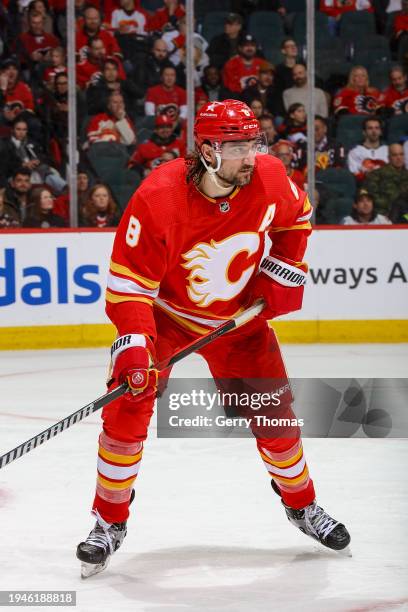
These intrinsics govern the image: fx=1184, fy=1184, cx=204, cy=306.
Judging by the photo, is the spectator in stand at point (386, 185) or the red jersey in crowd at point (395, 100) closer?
the spectator in stand at point (386, 185)

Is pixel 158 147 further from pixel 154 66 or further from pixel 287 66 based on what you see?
pixel 287 66

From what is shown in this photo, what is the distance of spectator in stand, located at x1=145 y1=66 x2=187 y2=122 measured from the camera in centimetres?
745

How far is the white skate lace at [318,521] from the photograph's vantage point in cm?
316

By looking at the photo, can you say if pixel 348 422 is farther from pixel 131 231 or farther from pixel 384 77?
pixel 384 77

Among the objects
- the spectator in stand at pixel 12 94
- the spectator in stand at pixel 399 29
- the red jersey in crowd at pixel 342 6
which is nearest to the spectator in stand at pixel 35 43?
the spectator in stand at pixel 12 94

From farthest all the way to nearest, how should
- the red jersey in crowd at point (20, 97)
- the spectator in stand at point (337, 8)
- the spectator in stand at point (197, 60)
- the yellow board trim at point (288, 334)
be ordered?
the spectator in stand at point (337, 8)
the spectator in stand at point (197, 60)
the red jersey in crowd at point (20, 97)
the yellow board trim at point (288, 334)

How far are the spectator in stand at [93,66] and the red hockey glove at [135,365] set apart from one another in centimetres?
472

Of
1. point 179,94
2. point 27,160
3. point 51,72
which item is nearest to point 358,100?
point 179,94

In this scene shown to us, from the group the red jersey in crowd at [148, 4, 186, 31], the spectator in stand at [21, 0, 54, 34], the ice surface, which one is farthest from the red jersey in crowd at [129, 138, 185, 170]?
the ice surface

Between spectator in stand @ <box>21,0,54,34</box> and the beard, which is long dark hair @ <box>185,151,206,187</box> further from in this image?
spectator in stand @ <box>21,0,54,34</box>

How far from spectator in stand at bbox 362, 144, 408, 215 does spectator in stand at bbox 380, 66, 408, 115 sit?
0.48 m

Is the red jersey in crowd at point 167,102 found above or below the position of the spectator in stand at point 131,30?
below

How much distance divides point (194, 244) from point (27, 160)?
14.3 feet

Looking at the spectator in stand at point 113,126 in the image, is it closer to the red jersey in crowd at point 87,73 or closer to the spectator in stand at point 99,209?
the red jersey in crowd at point 87,73
